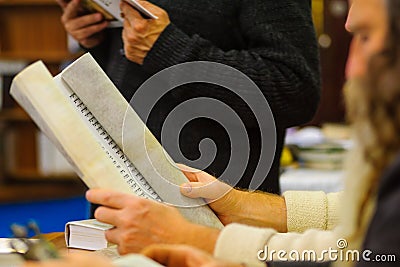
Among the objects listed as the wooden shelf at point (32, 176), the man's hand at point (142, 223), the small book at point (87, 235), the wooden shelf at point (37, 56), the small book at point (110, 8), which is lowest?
the wooden shelf at point (32, 176)

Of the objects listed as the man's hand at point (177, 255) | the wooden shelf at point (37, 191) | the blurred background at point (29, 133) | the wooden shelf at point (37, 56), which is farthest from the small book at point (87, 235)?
the wooden shelf at point (37, 56)

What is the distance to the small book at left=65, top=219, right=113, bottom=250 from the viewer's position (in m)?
1.34

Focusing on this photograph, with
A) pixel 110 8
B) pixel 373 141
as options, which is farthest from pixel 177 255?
pixel 110 8

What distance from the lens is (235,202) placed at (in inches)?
55.8

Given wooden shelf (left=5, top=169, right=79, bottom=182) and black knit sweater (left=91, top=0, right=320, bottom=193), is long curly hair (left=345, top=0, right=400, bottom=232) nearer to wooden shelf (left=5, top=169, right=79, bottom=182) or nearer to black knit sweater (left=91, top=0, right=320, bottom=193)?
black knit sweater (left=91, top=0, right=320, bottom=193)

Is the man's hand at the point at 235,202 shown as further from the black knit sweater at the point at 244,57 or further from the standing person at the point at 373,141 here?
the standing person at the point at 373,141

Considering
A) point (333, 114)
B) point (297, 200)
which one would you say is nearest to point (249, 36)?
point (297, 200)

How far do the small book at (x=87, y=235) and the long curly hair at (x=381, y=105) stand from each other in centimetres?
61

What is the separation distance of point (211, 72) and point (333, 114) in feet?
16.6

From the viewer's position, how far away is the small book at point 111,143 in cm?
116

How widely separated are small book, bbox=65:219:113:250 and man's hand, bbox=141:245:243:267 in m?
0.31

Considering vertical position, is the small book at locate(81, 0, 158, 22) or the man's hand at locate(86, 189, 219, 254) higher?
the small book at locate(81, 0, 158, 22)

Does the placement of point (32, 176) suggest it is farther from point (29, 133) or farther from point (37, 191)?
point (29, 133)

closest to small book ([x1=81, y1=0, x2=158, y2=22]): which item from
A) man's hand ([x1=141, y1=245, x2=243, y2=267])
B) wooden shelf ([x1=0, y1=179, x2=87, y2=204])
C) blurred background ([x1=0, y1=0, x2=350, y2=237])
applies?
man's hand ([x1=141, y1=245, x2=243, y2=267])
